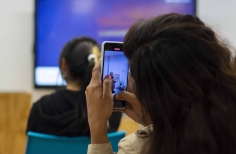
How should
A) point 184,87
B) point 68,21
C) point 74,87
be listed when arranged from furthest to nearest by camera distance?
point 68,21, point 74,87, point 184,87

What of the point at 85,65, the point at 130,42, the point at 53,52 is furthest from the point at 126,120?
the point at 130,42

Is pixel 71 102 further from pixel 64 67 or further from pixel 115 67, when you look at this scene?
pixel 115 67

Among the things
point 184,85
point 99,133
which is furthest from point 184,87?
point 99,133

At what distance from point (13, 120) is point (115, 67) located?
163 cm

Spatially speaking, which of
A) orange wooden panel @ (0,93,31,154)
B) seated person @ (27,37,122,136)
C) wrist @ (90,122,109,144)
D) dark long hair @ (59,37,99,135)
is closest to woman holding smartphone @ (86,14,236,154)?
wrist @ (90,122,109,144)

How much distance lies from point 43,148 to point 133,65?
91 centimetres

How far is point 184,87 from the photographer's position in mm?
600

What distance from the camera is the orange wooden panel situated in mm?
2283

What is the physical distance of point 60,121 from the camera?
1.51 metres

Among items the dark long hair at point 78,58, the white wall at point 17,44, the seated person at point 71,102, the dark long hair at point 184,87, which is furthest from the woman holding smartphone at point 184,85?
the white wall at point 17,44

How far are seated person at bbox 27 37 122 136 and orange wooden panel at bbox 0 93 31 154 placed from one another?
65cm

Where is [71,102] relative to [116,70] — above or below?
below

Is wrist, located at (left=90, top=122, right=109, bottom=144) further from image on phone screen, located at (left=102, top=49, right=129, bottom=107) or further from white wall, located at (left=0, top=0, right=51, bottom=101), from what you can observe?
white wall, located at (left=0, top=0, right=51, bottom=101)

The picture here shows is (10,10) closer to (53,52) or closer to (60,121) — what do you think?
(53,52)
